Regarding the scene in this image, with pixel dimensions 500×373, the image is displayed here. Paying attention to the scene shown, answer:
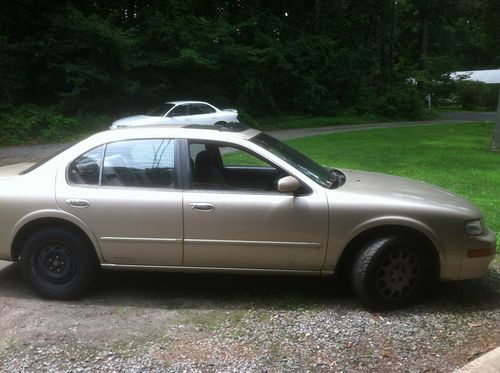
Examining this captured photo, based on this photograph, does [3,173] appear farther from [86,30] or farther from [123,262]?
[86,30]

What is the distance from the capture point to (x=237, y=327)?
421 centimetres

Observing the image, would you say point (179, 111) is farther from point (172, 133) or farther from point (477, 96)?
point (477, 96)

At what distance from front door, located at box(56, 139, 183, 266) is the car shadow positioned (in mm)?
369

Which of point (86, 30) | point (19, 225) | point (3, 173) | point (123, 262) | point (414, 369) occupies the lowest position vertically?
point (414, 369)

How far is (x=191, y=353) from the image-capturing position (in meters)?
3.81

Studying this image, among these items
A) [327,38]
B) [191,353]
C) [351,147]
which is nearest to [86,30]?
[351,147]

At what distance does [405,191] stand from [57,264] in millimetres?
3017

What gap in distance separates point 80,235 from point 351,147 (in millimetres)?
12301

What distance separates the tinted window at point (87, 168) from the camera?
4.73 meters

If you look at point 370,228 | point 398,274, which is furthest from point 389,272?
point 370,228

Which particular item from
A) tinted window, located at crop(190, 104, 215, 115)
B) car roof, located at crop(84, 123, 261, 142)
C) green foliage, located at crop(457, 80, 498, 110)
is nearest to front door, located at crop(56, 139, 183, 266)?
car roof, located at crop(84, 123, 261, 142)

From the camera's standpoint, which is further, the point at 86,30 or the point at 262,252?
the point at 86,30

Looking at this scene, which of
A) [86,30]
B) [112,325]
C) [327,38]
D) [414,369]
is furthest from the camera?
[327,38]

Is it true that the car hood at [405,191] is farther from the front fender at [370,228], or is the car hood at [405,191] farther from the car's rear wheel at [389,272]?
the car's rear wheel at [389,272]
